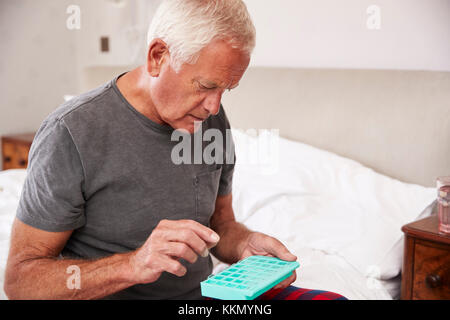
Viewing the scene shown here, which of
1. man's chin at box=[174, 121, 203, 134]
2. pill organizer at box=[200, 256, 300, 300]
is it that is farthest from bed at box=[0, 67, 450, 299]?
man's chin at box=[174, 121, 203, 134]

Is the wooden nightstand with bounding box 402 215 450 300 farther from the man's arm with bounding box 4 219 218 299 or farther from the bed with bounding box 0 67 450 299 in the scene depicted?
the man's arm with bounding box 4 219 218 299

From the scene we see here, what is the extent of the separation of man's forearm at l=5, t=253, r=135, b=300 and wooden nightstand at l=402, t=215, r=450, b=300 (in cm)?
Answer: 66

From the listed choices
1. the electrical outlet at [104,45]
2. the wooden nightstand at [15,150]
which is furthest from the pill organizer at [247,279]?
the electrical outlet at [104,45]

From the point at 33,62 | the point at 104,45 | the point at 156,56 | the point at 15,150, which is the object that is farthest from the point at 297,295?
the point at 33,62

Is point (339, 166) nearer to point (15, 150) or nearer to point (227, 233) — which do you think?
point (227, 233)

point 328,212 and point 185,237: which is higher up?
point 185,237

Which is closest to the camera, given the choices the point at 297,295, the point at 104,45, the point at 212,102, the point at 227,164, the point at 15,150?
the point at 212,102

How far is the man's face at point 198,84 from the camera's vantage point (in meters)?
0.62

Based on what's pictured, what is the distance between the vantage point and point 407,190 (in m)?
1.11

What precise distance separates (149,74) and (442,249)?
70 centimetres

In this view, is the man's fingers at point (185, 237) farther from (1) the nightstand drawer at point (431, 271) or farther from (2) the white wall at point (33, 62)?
(2) the white wall at point (33, 62)

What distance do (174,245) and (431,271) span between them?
2.17 feet

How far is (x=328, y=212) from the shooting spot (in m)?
1.14
